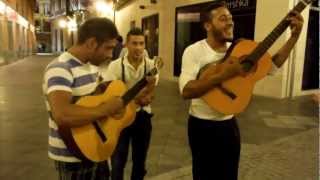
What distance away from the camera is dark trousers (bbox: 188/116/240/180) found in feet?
8.93

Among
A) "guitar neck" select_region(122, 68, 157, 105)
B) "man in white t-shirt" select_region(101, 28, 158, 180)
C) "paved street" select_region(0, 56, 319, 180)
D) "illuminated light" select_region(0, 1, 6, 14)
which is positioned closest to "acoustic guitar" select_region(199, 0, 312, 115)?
"guitar neck" select_region(122, 68, 157, 105)

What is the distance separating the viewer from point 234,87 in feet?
8.76

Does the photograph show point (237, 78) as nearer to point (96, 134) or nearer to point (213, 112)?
point (213, 112)

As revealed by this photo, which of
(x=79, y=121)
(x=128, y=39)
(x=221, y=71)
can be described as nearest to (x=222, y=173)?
(x=221, y=71)

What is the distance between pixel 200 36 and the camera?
14055 millimetres

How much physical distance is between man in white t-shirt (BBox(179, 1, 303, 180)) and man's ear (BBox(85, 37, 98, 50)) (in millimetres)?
679

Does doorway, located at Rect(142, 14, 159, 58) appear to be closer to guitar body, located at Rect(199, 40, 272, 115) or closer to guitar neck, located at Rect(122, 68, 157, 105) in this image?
guitar neck, located at Rect(122, 68, 157, 105)

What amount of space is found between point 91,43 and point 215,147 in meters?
1.08

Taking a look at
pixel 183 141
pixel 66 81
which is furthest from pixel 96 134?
pixel 183 141

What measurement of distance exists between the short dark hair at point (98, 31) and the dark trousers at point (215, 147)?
90 centimetres

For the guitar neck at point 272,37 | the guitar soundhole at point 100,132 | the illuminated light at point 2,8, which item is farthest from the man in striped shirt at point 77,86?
the illuminated light at point 2,8

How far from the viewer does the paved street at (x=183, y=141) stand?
485cm

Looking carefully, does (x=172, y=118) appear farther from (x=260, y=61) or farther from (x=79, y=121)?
(x=79, y=121)

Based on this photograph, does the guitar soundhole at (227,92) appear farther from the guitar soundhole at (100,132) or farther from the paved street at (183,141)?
Answer: the paved street at (183,141)
